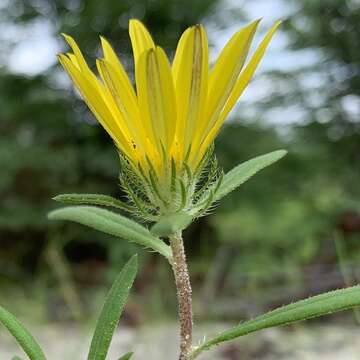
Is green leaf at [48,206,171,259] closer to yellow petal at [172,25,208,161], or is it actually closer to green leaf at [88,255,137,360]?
green leaf at [88,255,137,360]

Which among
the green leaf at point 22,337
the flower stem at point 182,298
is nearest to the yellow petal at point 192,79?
the flower stem at point 182,298

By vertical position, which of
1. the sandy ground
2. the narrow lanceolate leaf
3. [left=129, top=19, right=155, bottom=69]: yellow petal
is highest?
the sandy ground

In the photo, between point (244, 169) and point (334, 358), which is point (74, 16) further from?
point (244, 169)

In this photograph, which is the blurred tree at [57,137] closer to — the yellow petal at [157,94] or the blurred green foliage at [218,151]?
the blurred green foliage at [218,151]

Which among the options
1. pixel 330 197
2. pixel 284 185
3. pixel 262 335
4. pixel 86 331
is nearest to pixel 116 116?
pixel 262 335

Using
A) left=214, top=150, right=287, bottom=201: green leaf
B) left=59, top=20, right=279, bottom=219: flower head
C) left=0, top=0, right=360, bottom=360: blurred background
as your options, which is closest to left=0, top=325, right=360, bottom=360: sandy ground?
left=0, top=0, right=360, bottom=360: blurred background

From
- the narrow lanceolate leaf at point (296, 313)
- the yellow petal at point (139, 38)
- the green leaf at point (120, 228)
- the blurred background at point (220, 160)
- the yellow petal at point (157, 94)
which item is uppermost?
the blurred background at point (220, 160)
